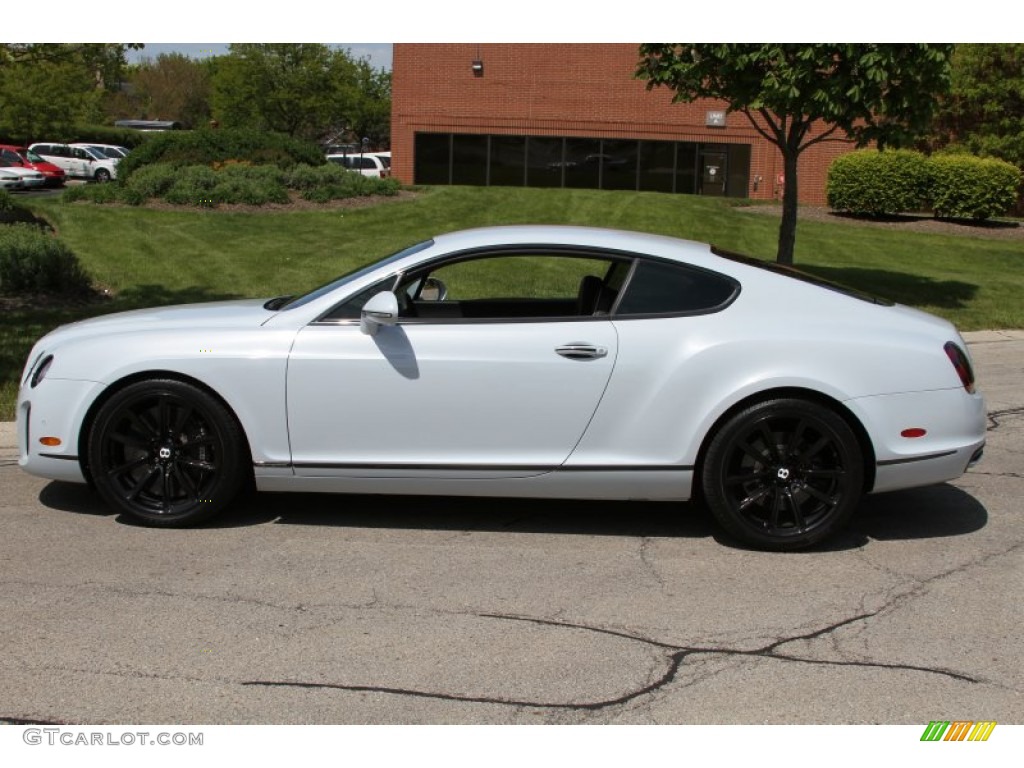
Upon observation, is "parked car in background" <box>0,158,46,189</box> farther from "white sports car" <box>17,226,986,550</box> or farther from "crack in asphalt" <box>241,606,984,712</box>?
"crack in asphalt" <box>241,606,984,712</box>

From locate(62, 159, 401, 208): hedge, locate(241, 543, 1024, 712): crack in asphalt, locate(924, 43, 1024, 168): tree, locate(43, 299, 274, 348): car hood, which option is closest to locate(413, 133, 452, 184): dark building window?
locate(62, 159, 401, 208): hedge

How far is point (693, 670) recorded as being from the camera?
415 cm

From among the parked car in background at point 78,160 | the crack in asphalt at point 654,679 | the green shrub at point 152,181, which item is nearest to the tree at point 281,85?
the parked car in background at point 78,160

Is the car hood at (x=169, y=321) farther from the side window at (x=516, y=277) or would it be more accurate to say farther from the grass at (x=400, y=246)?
the side window at (x=516, y=277)

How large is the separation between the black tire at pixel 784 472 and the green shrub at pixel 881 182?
69.2 ft

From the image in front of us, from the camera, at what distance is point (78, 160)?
4275 cm

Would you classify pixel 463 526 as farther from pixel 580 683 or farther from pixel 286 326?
pixel 580 683

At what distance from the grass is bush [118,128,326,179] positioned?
113 inches

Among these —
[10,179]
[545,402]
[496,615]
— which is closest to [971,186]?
[545,402]

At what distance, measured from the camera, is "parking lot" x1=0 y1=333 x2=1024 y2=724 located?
3.88 meters

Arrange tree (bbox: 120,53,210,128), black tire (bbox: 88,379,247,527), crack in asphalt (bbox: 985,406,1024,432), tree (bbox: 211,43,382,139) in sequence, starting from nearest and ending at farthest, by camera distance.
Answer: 1. black tire (bbox: 88,379,247,527)
2. crack in asphalt (bbox: 985,406,1024,432)
3. tree (bbox: 211,43,382,139)
4. tree (bbox: 120,53,210,128)
